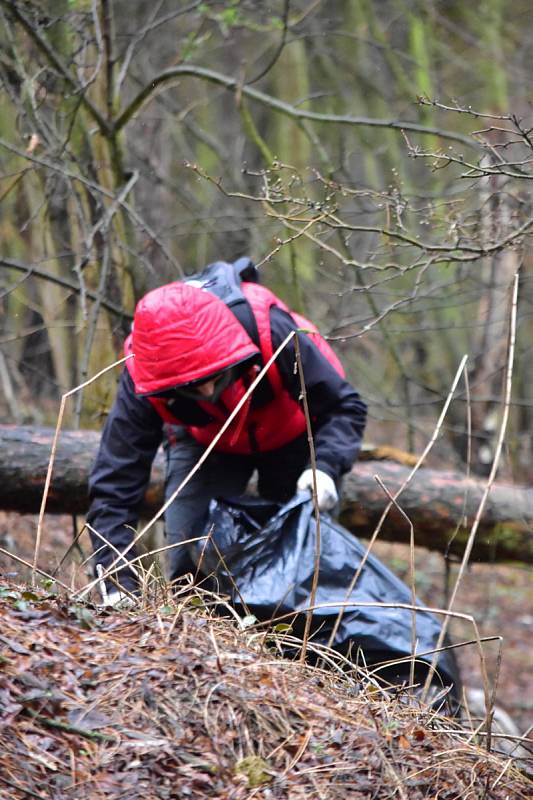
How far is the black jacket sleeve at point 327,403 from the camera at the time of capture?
136 inches

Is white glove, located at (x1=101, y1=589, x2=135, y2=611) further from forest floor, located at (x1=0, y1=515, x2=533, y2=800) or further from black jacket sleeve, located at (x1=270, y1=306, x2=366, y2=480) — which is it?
black jacket sleeve, located at (x1=270, y1=306, x2=366, y2=480)

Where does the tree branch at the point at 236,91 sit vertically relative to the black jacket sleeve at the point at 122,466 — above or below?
above

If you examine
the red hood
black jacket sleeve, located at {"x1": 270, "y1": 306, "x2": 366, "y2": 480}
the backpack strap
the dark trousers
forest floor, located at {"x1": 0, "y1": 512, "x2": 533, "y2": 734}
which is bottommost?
forest floor, located at {"x1": 0, "y1": 512, "x2": 533, "y2": 734}

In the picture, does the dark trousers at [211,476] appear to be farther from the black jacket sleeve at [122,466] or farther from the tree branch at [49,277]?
the tree branch at [49,277]


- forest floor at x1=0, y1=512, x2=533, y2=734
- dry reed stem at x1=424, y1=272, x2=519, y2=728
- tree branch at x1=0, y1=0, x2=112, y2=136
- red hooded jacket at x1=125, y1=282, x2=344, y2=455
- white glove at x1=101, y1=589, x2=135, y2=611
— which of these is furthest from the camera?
forest floor at x1=0, y1=512, x2=533, y2=734

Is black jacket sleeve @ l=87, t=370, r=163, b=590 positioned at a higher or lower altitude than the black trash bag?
higher

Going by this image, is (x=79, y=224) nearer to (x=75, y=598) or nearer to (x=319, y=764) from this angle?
(x=75, y=598)

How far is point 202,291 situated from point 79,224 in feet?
7.48

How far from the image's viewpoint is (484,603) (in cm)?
780

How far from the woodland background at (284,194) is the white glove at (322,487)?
26.6 inches

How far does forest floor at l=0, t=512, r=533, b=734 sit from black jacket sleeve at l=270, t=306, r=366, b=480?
7.19 ft

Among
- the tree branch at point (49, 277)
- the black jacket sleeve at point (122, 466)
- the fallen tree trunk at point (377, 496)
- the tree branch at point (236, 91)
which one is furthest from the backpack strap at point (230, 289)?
the tree branch at point (236, 91)

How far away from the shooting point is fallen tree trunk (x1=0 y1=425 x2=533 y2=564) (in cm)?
437

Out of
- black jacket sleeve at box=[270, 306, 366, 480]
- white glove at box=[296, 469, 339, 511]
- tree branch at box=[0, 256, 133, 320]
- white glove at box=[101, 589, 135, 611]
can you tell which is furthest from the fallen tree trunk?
white glove at box=[101, 589, 135, 611]
